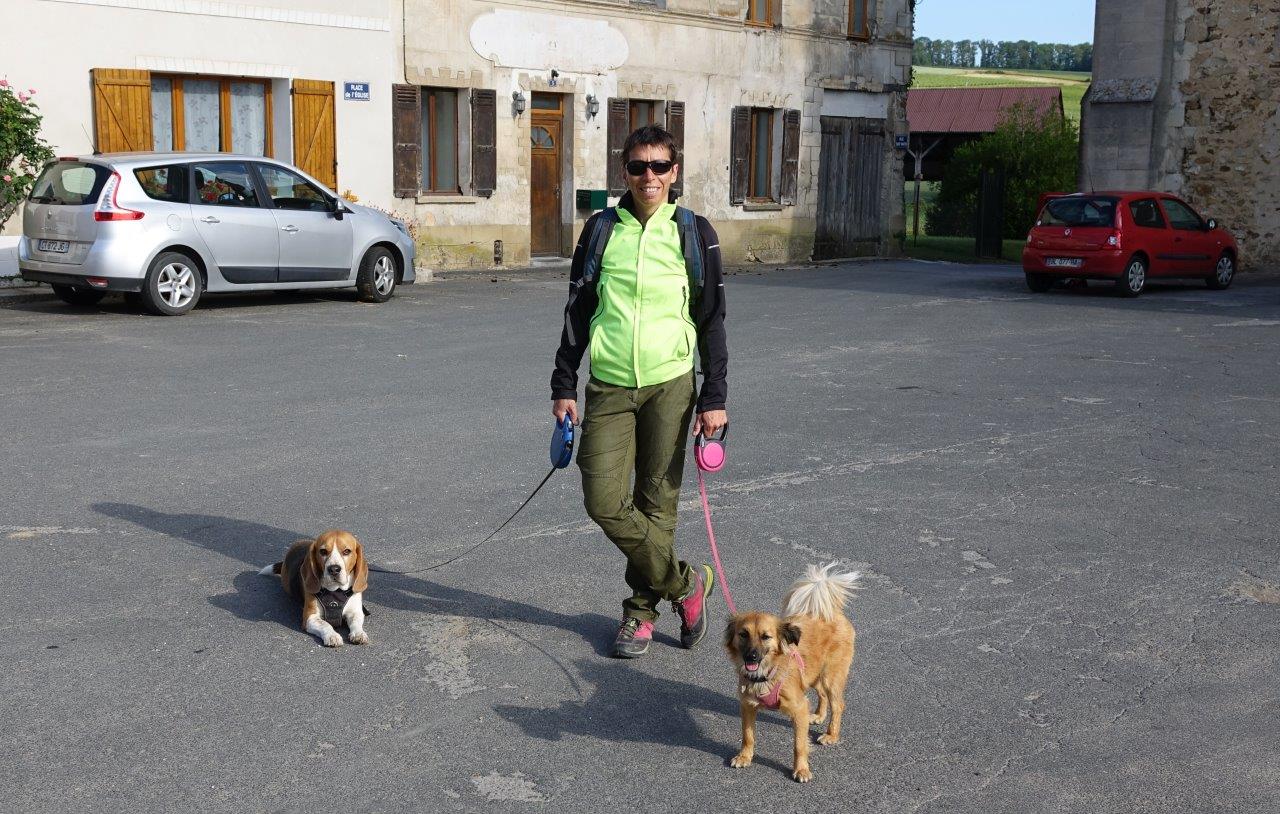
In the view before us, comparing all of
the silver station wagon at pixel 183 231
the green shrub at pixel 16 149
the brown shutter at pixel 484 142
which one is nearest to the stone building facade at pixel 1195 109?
the brown shutter at pixel 484 142

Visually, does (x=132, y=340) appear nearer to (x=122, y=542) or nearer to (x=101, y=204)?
(x=101, y=204)

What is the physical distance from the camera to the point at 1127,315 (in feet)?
57.5

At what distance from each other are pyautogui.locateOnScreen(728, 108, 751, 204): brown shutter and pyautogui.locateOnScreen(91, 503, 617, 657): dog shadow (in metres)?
21.4

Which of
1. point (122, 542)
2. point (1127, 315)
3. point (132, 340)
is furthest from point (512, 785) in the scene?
point (1127, 315)

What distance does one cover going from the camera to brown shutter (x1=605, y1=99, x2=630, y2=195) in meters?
25.1

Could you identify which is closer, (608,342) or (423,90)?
(608,342)

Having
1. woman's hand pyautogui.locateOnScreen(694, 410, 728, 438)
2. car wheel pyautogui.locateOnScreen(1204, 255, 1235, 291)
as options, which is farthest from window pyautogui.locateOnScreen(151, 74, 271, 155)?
woman's hand pyautogui.locateOnScreen(694, 410, 728, 438)

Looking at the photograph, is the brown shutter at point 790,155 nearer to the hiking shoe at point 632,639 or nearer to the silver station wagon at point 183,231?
the silver station wagon at point 183,231

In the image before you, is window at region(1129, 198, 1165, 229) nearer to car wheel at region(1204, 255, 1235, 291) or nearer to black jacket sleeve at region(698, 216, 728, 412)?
car wheel at region(1204, 255, 1235, 291)

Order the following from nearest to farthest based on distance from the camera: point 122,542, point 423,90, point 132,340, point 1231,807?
point 1231,807 < point 122,542 < point 132,340 < point 423,90

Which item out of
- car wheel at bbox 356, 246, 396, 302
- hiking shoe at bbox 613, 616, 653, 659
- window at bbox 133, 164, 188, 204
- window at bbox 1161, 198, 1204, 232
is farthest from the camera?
window at bbox 1161, 198, 1204, 232

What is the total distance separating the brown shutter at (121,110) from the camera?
1859 centimetres

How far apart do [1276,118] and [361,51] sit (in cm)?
1682

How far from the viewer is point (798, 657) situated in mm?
4277
